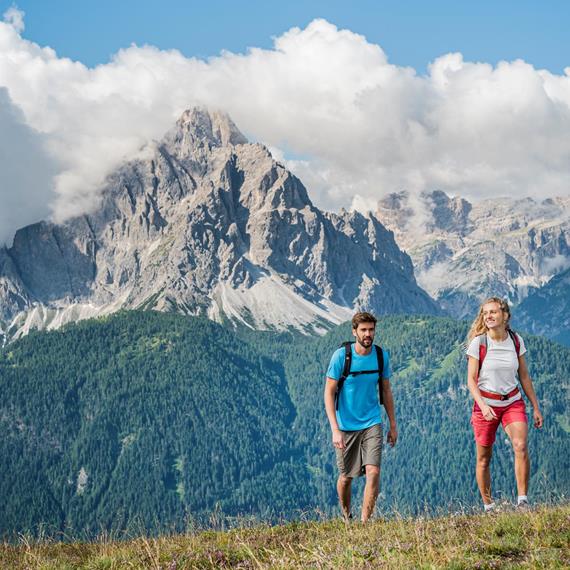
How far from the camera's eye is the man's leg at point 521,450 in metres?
16.5

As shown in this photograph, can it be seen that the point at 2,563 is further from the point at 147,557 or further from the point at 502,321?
the point at 502,321

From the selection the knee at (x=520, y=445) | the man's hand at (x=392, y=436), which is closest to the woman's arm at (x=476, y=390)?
the knee at (x=520, y=445)

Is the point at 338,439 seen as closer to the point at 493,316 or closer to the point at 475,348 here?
the point at 475,348

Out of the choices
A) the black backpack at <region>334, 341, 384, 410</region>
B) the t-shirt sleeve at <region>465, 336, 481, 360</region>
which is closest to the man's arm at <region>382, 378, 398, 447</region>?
the black backpack at <region>334, 341, 384, 410</region>

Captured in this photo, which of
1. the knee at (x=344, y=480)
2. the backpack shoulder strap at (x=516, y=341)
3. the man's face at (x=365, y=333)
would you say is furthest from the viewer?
the knee at (x=344, y=480)

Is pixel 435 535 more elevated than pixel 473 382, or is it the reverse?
pixel 473 382

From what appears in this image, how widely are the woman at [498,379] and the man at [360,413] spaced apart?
1.94 metres

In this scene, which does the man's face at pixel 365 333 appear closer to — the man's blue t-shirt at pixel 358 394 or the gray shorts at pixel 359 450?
the man's blue t-shirt at pixel 358 394

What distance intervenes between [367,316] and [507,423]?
378cm

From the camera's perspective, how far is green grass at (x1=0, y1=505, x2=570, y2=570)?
11070 millimetres

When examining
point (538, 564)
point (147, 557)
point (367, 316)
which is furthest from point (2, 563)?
point (538, 564)

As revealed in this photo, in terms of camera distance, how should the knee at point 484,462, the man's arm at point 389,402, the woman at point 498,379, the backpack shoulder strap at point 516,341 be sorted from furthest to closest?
the knee at point 484,462 → the backpack shoulder strap at point 516,341 → the man's arm at point 389,402 → the woman at point 498,379

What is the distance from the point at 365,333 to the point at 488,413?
3163 mm

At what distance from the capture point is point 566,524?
13.1 meters
